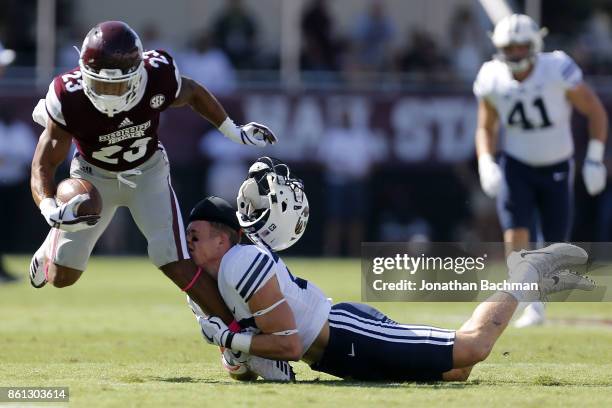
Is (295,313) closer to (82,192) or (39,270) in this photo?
(82,192)

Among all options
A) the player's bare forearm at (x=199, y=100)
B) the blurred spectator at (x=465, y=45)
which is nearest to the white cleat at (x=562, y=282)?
the player's bare forearm at (x=199, y=100)

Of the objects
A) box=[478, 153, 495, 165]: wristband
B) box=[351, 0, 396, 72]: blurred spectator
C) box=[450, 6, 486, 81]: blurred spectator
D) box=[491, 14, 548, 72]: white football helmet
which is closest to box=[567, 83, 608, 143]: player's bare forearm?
box=[491, 14, 548, 72]: white football helmet

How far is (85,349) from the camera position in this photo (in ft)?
25.3

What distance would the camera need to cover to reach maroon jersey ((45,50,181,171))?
659cm

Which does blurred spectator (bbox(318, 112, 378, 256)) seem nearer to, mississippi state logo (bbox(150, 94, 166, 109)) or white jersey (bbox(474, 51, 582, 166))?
white jersey (bbox(474, 51, 582, 166))

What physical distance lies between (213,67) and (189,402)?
11717 mm

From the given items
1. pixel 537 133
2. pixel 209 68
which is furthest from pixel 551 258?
pixel 209 68

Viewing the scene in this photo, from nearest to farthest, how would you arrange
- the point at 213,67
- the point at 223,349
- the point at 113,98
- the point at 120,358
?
the point at 223,349 → the point at 113,98 → the point at 120,358 → the point at 213,67

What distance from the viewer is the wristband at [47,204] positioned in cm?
613

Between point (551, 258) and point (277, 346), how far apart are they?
1583 mm

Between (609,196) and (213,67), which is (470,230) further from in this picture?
(213,67)

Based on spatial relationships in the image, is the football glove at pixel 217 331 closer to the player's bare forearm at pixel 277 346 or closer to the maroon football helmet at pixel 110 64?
the player's bare forearm at pixel 277 346

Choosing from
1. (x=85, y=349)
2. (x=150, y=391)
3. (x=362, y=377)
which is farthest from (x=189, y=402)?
(x=85, y=349)

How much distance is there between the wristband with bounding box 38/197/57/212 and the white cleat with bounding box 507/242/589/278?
7.50ft
